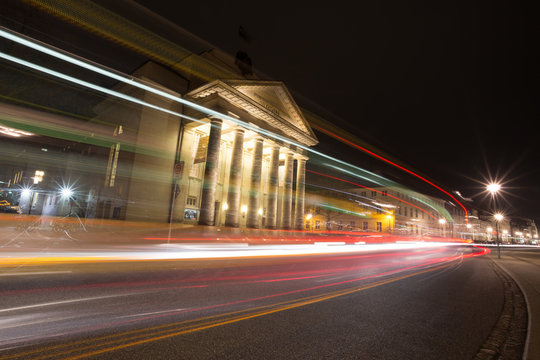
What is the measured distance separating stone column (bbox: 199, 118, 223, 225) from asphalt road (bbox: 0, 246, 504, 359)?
1780 centimetres

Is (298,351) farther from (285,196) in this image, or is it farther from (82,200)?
(82,200)

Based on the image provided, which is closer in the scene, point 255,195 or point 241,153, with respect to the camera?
point 241,153

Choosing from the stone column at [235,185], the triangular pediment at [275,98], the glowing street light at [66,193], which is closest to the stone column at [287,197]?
the triangular pediment at [275,98]

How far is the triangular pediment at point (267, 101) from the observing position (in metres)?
28.3

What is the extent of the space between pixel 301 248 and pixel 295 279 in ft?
28.9

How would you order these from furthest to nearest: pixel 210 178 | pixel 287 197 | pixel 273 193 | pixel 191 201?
pixel 287 197 → pixel 273 193 → pixel 191 201 → pixel 210 178

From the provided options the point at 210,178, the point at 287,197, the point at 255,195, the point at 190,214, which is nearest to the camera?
the point at 210,178

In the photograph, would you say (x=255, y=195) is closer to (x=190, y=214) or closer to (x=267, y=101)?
(x=190, y=214)

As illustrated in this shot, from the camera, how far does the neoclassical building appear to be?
28.2m

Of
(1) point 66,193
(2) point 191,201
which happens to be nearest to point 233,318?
(2) point 191,201

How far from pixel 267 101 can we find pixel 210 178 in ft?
43.3

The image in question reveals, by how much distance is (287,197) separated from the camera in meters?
36.5

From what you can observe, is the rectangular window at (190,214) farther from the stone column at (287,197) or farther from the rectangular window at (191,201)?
the stone column at (287,197)

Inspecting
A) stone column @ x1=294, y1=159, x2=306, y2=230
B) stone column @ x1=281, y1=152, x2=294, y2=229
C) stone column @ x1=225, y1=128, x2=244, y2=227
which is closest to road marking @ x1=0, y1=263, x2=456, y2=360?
stone column @ x1=225, y1=128, x2=244, y2=227
